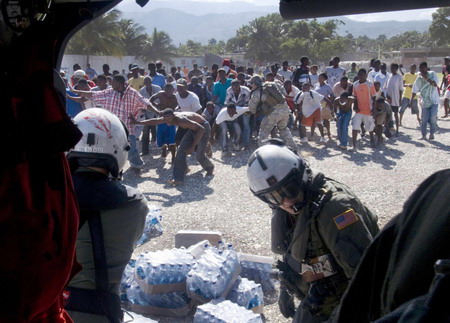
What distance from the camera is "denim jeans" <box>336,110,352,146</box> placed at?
10.2 m

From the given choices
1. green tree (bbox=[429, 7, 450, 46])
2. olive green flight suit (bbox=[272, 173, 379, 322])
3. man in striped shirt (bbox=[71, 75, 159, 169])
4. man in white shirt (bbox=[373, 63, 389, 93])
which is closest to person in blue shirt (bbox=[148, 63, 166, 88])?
man in striped shirt (bbox=[71, 75, 159, 169])

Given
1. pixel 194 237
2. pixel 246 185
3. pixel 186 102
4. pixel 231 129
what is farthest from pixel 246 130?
pixel 194 237

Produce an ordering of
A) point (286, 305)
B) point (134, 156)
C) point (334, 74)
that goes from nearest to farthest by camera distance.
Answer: point (286, 305), point (134, 156), point (334, 74)

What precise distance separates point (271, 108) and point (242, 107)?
122 centimetres

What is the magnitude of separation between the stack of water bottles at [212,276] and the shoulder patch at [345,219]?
1835 mm

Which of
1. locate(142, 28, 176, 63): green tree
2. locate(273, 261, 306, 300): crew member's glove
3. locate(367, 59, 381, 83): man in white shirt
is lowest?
locate(273, 261, 306, 300): crew member's glove

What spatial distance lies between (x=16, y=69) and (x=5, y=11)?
0.24 metres

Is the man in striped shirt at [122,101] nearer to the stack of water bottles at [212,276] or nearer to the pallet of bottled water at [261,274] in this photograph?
the pallet of bottled water at [261,274]

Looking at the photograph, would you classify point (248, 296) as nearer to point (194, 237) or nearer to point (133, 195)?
point (194, 237)

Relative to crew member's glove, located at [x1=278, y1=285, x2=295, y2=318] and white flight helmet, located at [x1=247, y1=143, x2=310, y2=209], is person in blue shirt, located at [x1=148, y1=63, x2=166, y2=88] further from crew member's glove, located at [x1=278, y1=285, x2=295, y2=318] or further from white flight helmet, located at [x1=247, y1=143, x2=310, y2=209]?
white flight helmet, located at [x1=247, y1=143, x2=310, y2=209]

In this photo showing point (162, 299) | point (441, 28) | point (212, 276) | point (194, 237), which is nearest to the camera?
point (212, 276)

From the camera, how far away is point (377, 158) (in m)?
9.58

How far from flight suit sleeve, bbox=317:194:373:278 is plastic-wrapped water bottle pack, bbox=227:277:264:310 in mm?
1734

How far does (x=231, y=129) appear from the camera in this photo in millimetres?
10633
